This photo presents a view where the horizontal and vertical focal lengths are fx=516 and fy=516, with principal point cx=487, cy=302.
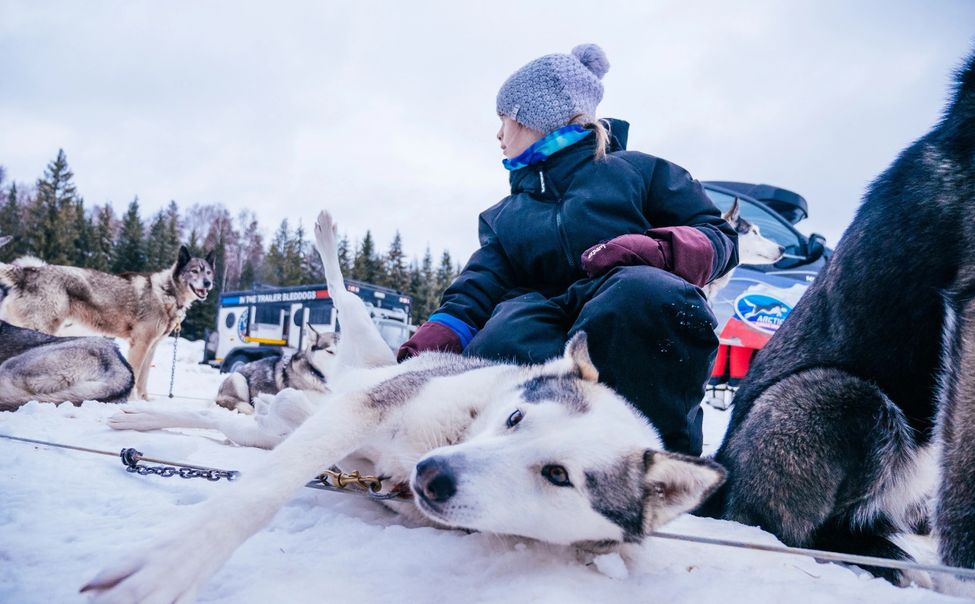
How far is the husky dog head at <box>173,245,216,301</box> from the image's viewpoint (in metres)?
11.1

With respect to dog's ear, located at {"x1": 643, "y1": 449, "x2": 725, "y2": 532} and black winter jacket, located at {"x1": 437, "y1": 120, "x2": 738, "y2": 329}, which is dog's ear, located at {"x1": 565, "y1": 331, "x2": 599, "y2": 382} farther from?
black winter jacket, located at {"x1": 437, "y1": 120, "x2": 738, "y2": 329}

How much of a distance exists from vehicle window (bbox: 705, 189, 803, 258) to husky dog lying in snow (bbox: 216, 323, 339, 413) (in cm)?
712

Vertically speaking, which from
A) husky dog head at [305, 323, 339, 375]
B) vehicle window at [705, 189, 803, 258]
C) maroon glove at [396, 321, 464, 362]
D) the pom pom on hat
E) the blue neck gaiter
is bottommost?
husky dog head at [305, 323, 339, 375]

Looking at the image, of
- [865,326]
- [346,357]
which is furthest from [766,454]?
[346,357]

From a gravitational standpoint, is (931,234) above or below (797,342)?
above

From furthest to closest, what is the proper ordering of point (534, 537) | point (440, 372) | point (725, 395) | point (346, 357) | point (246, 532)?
point (725, 395) → point (346, 357) → point (440, 372) → point (534, 537) → point (246, 532)

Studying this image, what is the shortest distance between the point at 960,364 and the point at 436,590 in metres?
1.61

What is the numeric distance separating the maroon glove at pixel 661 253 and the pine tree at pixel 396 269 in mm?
38008

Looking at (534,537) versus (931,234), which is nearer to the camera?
(534,537)

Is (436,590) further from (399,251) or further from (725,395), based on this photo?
(399,251)

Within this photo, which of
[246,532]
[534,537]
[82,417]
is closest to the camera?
[246,532]

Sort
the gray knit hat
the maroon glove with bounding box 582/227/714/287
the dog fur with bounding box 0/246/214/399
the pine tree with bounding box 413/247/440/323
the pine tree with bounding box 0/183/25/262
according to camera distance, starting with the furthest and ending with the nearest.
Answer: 1. the pine tree with bounding box 413/247/440/323
2. the pine tree with bounding box 0/183/25/262
3. the dog fur with bounding box 0/246/214/399
4. the gray knit hat
5. the maroon glove with bounding box 582/227/714/287

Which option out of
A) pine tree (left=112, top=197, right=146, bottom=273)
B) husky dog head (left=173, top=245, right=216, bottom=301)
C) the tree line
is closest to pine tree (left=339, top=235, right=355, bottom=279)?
the tree line

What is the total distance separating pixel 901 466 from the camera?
1.76m
